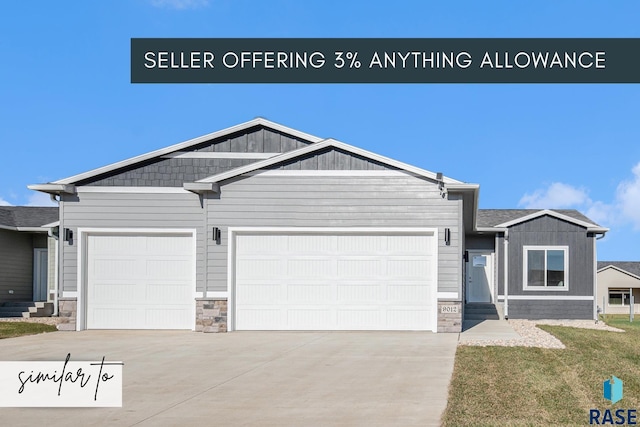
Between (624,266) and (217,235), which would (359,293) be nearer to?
(217,235)

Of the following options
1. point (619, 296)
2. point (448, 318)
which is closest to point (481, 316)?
point (448, 318)

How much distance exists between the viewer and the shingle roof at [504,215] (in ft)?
76.5

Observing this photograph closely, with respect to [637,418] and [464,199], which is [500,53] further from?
[637,418]

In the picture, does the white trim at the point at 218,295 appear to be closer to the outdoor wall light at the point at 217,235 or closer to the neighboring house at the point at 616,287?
the outdoor wall light at the point at 217,235

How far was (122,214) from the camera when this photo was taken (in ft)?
57.0

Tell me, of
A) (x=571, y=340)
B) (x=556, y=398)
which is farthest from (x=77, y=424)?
(x=571, y=340)

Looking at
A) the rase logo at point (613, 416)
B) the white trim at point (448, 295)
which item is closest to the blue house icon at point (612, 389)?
the rase logo at point (613, 416)

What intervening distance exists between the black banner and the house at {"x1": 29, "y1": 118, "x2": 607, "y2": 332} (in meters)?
2.93

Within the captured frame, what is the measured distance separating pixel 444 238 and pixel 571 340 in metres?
3.30

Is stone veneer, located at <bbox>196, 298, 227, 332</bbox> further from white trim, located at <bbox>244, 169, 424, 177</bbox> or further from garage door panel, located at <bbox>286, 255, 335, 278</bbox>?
white trim, located at <bbox>244, 169, 424, 177</bbox>

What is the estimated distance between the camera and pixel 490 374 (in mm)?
10211

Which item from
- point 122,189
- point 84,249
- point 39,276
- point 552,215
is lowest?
point 39,276

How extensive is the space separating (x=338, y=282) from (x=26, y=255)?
1264cm

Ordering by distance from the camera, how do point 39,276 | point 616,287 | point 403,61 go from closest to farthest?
point 403,61, point 39,276, point 616,287
